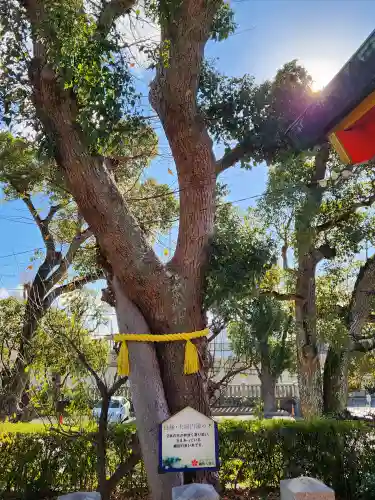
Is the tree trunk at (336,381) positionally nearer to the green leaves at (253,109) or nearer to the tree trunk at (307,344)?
the tree trunk at (307,344)

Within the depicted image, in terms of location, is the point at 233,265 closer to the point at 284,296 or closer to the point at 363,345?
the point at 284,296

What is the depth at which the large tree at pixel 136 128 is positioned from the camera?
3766mm

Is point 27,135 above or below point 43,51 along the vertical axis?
below

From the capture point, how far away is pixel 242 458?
15.9 feet

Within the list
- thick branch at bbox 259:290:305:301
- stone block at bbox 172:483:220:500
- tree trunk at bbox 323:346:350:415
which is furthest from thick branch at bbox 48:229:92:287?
stone block at bbox 172:483:220:500

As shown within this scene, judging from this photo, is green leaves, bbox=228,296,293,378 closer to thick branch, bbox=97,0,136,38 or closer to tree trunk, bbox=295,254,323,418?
tree trunk, bbox=295,254,323,418

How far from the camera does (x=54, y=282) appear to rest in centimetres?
775

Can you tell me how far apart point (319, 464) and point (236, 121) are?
356cm

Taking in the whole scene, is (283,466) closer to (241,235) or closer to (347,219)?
(241,235)

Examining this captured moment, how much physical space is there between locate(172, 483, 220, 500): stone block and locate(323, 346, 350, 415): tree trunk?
16.8 feet

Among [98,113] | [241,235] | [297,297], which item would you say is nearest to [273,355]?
[297,297]

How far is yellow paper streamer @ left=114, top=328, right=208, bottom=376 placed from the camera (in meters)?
3.70

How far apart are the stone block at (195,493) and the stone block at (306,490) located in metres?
0.51

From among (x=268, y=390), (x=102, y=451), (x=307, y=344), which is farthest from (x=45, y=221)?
(x=268, y=390)
